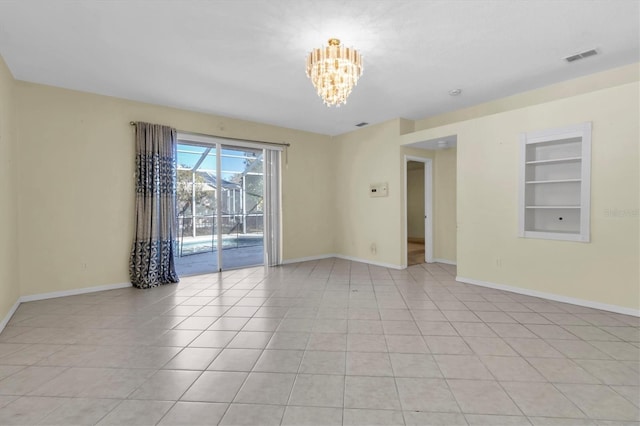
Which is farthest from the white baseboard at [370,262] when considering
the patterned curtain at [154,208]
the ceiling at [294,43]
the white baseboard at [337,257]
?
the patterned curtain at [154,208]

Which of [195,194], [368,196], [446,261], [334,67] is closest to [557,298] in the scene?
[446,261]

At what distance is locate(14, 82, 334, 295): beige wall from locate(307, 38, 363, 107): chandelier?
10.1 ft

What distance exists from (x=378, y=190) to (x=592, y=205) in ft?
10.6

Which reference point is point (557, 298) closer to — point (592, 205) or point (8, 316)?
point (592, 205)

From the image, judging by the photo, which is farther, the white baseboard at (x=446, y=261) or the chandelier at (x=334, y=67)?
the white baseboard at (x=446, y=261)

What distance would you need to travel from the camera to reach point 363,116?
550 centimetres

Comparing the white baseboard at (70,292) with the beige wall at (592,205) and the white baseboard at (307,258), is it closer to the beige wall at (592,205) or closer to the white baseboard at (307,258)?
the white baseboard at (307,258)

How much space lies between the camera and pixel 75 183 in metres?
4.16

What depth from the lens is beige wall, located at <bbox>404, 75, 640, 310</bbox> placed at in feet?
10.7

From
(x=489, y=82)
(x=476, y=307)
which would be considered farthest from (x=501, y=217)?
(x=489, y=82)

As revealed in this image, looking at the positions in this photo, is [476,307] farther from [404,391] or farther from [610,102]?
[610,102]

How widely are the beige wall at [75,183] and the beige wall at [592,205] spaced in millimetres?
4789

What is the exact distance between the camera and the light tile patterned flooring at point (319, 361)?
1.76 meters

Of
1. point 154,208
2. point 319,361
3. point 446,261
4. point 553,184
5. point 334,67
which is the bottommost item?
point 319,361
